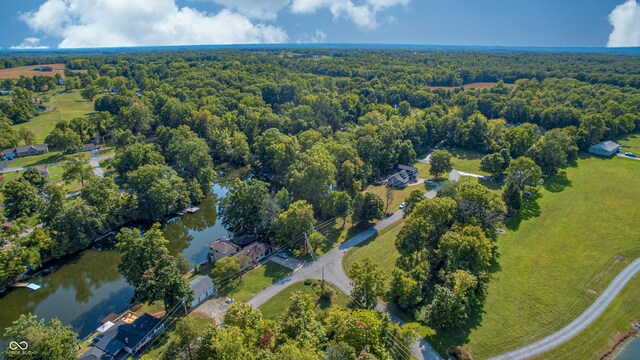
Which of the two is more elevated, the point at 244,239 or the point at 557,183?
the point at 244,239

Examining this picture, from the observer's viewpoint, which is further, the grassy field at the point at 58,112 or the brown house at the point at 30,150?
the grassy field at the point at 58,112

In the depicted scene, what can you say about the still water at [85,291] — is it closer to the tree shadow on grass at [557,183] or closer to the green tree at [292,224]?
the green tree at [292,224]

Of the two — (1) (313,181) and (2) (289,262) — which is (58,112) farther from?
(2) (289,262)

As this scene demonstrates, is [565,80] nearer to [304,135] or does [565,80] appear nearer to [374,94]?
[374,94]

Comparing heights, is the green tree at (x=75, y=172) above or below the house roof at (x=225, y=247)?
above

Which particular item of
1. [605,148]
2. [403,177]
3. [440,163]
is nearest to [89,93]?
[403,177]

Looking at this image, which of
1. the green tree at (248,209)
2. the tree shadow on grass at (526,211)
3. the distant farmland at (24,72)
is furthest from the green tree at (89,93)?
the tree shadow on grass at (526,211)

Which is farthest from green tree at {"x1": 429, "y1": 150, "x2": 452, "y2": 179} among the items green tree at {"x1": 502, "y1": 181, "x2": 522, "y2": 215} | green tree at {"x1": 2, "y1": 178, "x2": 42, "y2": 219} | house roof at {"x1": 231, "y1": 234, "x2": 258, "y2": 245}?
green tree at {"x1": 2, "y1": 178, "x2": 42, "y2": 219}
